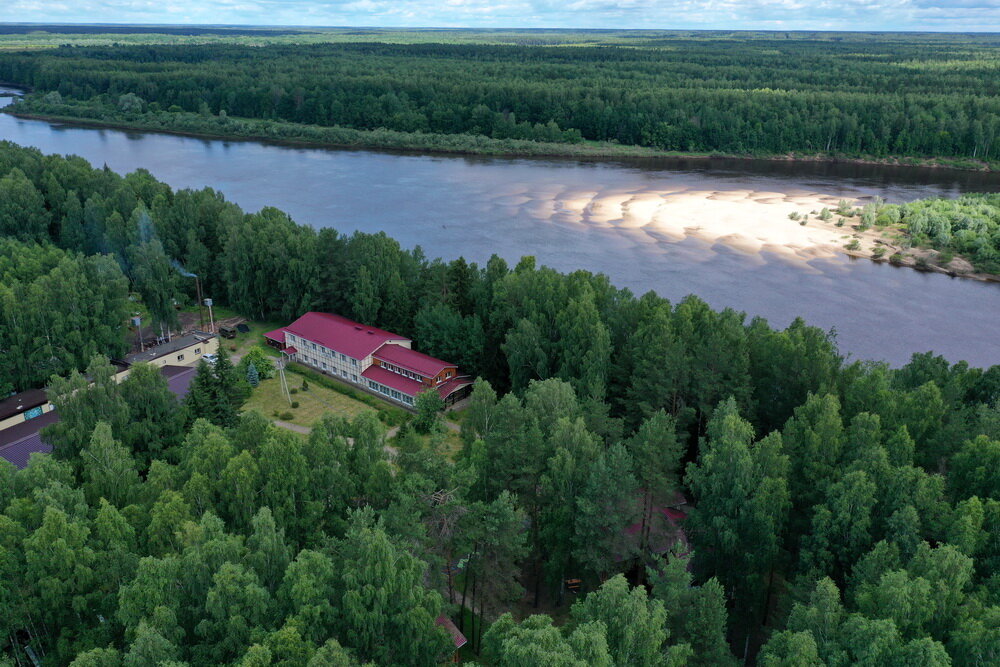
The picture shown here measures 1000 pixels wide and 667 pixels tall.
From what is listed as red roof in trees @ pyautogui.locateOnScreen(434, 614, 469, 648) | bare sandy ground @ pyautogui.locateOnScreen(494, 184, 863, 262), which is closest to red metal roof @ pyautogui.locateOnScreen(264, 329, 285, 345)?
red roof in trees @ pyautogui.locateOnScreen(434, 614, 469, 648)

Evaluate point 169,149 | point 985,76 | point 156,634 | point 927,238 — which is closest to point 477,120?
point 169,149

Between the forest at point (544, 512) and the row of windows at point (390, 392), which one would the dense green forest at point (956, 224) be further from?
the row of windows at point (390, 392)

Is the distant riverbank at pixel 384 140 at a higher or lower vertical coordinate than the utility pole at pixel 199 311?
higher

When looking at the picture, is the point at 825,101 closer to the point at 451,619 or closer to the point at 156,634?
the point at 451,619

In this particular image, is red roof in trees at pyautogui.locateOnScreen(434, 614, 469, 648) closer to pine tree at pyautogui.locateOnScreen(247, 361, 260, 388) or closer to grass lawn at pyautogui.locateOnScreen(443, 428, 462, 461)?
grass lawn at pyautogui.locateOnScreen(443, 428, 462, 461)

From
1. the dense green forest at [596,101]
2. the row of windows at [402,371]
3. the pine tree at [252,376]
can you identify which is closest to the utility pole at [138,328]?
the pine tree at [252,376]
